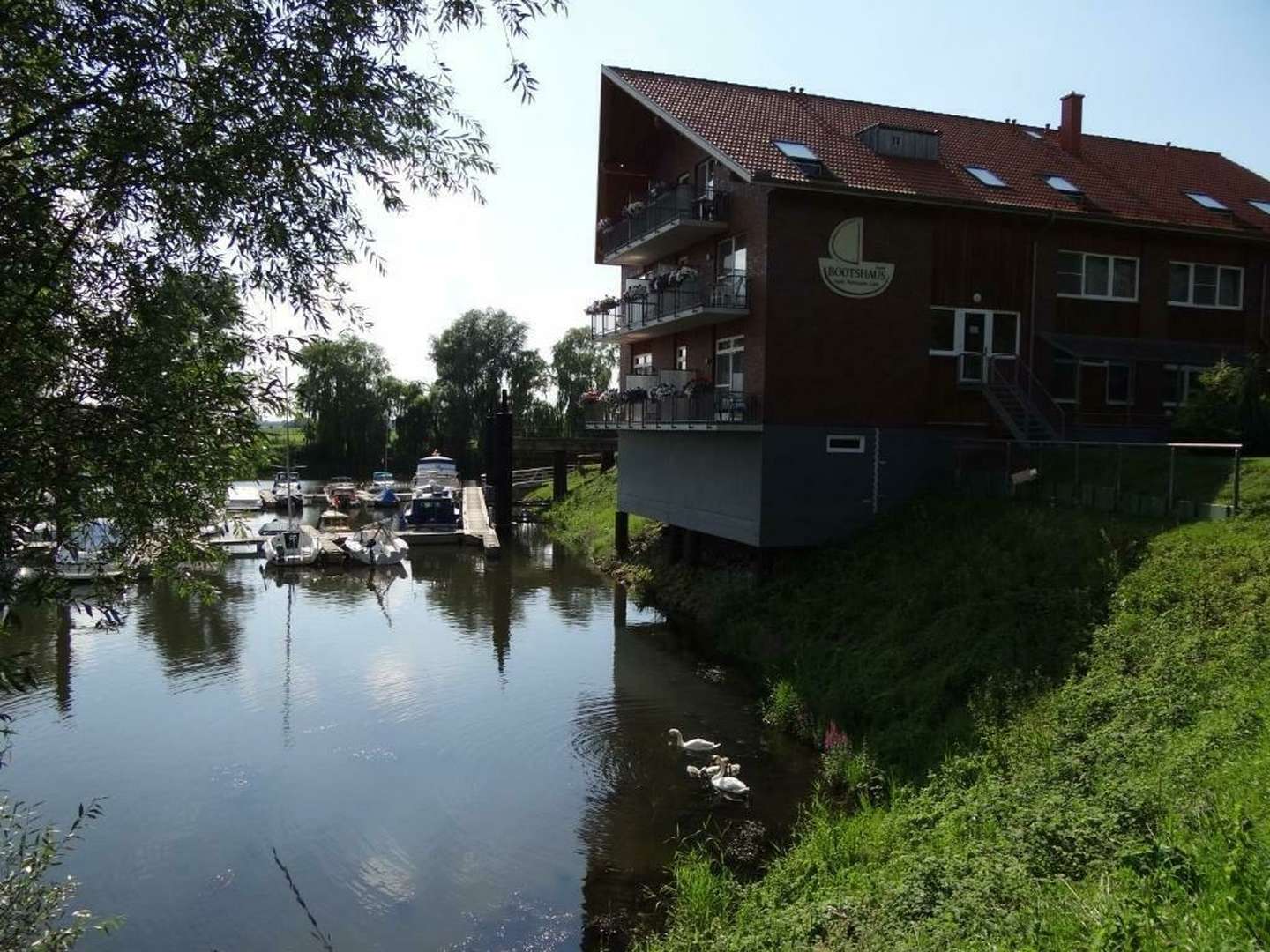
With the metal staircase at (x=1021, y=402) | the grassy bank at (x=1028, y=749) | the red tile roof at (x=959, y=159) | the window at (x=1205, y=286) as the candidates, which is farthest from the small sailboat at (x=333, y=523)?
the window at (x=1205, y=286)

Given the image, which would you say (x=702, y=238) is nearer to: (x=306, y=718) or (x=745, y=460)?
(x=745, y=460)

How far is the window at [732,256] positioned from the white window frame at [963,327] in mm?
4264

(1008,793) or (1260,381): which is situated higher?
(1260,381)

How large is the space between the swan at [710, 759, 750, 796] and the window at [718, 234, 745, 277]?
1186 centimetres

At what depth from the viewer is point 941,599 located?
15.0 m

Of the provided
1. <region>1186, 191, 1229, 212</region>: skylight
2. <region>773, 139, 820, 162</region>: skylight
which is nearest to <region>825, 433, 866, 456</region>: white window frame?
<region>773, 139, 820, 162</region>: skylight

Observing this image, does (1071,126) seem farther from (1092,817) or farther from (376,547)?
(376,547)

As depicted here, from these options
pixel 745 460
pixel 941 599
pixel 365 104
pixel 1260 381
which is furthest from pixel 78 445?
pixel 1260 381

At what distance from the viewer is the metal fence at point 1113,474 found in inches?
543

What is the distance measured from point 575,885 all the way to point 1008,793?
450cm

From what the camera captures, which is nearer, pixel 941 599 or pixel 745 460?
pixel 941 599

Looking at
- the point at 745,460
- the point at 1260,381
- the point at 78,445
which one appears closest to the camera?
the point at 78,445

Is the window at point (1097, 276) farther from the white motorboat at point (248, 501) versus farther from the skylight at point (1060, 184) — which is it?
the white motorboat at point (248, 501)

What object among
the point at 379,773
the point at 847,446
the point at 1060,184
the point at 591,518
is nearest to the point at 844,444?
the point at 847,446
